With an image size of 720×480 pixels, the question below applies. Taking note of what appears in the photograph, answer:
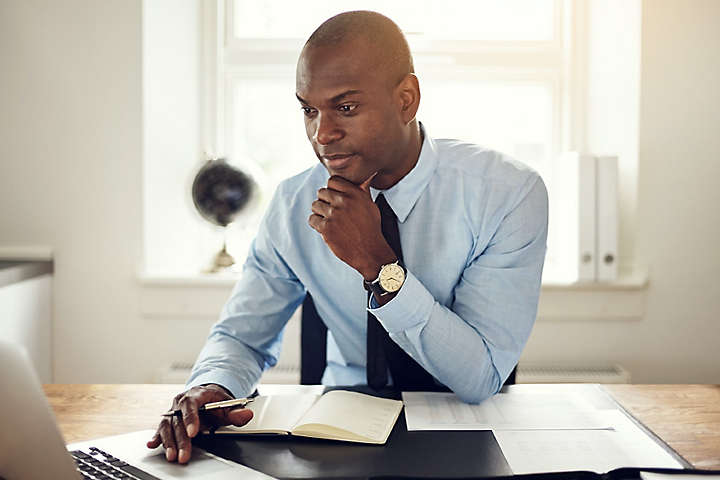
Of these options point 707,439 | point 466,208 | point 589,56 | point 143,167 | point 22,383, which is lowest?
point 707,439

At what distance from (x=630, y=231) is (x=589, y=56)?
2.32 ft

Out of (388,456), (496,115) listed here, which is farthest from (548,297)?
(388,456)

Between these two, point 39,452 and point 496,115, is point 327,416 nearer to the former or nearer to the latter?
point 39,452

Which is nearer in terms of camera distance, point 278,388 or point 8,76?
point 278,388

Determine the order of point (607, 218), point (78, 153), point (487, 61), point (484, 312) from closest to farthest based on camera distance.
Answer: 1. point (484, 312)
2. point (607, 218)
3. point (78, 153)
4. point (487, 61)

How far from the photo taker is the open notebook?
99 centimetres

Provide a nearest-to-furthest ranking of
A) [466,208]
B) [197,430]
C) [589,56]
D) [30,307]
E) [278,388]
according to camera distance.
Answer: [197,430], [278,388], [466,208], [30,307], [589,56]

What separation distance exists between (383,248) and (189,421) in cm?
43

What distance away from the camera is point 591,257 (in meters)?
2.34

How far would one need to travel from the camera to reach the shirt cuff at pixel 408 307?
117 centimetres

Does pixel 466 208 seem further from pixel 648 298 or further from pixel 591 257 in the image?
pixel 648 298

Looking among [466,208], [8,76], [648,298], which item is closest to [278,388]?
[466,208]

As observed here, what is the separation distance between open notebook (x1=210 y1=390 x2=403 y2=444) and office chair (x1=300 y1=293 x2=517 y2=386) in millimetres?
320

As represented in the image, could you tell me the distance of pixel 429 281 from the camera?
1.40 m
